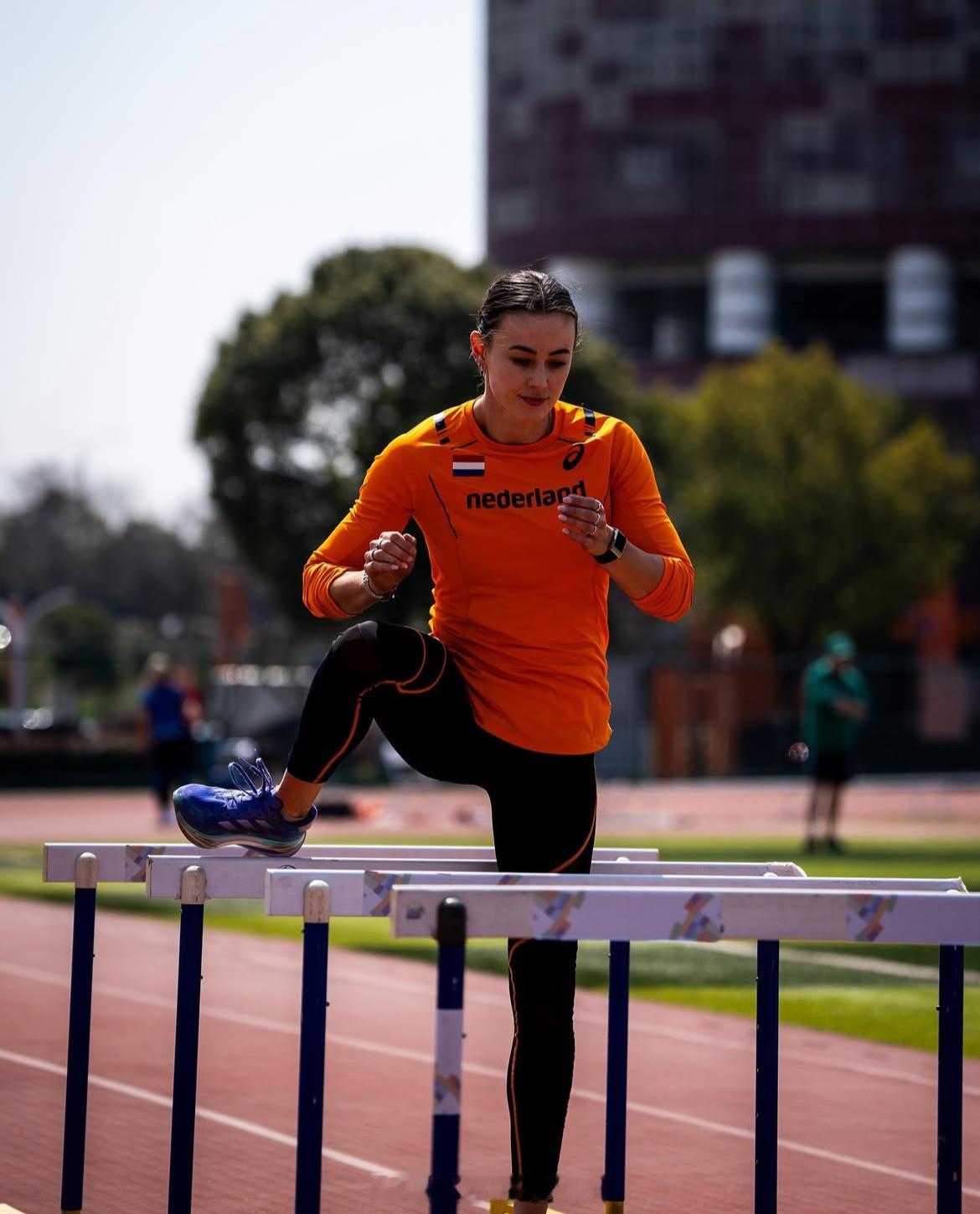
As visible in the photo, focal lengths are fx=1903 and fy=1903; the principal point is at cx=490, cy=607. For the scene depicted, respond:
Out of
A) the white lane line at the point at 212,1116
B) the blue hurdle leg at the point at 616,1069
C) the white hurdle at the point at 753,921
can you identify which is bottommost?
the white lane line at the point at 212,1116

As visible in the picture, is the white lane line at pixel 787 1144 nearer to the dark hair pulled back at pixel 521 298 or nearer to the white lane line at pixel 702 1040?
the white lane line at pixel 702 1040

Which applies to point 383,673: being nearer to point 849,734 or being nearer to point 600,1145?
point 600,1145

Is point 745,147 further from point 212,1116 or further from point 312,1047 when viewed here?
point 312,1047

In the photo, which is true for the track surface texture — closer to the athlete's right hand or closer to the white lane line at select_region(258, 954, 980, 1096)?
the white lane line at select_region(258, 954, 980, 1096)

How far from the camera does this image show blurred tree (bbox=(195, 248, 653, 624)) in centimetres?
3906

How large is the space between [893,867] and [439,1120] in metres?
15.0

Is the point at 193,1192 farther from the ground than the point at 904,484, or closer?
closer

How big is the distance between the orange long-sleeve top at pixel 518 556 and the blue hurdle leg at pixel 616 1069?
0.68 m

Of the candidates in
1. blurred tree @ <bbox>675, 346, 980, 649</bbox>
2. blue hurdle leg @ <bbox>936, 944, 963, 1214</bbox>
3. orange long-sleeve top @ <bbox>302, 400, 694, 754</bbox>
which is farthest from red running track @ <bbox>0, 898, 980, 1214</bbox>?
blurred tree @ <bbox>675, 346, 980, 649</bbox>

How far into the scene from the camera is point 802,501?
5038 cm

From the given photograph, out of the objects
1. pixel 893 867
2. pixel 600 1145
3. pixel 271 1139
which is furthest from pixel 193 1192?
pixel 893 867

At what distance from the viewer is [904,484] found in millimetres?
51500

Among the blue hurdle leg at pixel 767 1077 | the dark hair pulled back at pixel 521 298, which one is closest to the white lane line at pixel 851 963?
the blue hurdle leg at pixel 767 1077

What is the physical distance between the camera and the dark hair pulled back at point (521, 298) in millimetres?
4512
